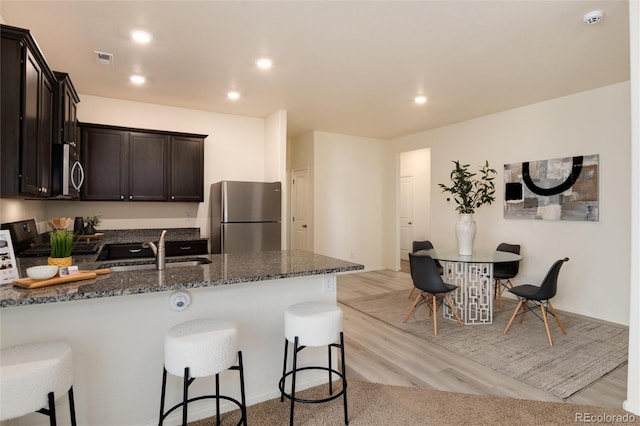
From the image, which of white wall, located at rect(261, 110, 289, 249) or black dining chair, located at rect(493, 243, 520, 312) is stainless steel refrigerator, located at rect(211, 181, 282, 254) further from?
black dining chair, located at rect(493, 243, 520, 312)

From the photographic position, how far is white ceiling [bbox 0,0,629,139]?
2.45 meters

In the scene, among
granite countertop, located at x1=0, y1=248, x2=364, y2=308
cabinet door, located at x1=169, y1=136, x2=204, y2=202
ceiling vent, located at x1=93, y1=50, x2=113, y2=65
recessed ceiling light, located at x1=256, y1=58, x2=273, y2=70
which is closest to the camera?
granite countertop, located at x1=0, y1=248, x2=364, y2=308

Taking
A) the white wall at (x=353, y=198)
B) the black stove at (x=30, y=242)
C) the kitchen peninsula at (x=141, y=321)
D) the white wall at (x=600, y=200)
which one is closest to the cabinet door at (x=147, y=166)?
the black stove at (x=30, y=242)

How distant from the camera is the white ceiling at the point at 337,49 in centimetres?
245

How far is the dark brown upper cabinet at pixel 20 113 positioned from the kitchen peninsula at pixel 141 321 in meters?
0.67

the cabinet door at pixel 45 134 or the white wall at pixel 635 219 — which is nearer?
the white wall at pixel 635 219

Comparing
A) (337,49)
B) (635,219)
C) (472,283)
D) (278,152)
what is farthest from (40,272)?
(472,283)

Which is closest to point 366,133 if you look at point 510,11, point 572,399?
point 510,11

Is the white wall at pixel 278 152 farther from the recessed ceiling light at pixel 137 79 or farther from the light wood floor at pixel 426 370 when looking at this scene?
the light wood floor at pixel 426 370

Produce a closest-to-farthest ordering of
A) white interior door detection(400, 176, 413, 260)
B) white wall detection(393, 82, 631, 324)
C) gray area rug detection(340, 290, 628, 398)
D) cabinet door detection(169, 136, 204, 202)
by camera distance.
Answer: gray area rug detection(340, 290, 628, 398) → white wall detection(393, 82, 631, 324) → cabinet door detection(169, 136, 204, 202) → white interior door detection(400, 176, 413, 260)

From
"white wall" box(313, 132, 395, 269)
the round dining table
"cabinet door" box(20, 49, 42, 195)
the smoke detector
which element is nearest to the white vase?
the round dining table

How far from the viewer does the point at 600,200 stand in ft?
13.1

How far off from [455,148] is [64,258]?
5.38m

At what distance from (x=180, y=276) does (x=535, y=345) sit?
3244 millimetres
